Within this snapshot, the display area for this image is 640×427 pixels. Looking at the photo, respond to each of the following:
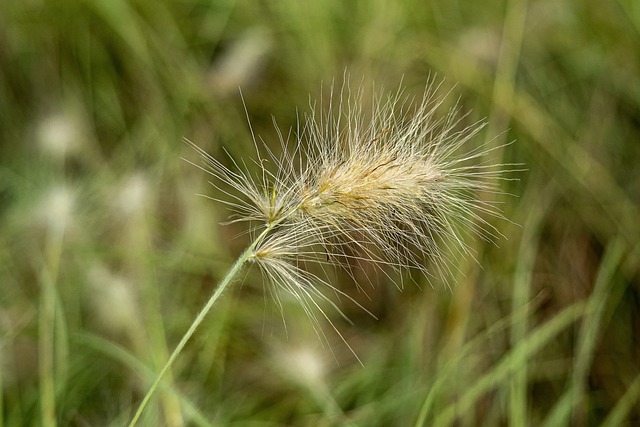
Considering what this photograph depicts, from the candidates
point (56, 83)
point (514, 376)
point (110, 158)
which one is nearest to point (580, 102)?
point (514, 376)

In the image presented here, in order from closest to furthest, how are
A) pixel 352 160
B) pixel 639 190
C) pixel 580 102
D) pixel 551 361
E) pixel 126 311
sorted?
pixel 352 160, pixel 126 311, pixel 551 361, pixel 639 190, pixel 580 102

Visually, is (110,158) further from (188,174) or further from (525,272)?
(525,272)

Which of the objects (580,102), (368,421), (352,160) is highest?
(580,102)

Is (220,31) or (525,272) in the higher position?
(220,31)

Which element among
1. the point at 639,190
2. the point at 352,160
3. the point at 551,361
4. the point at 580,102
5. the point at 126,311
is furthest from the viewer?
the point at 580,102

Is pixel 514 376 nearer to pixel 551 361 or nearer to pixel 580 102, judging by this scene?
pixel 551 361

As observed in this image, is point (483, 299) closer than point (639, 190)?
Yes
